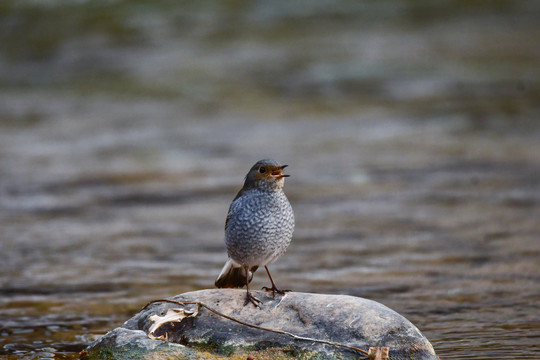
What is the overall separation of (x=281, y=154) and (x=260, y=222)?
8.43 meters

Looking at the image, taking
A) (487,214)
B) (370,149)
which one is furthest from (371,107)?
(487,214)

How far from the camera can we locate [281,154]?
46.1 ft

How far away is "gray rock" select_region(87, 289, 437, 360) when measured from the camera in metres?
5.09

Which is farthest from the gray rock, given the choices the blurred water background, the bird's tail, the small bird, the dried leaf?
the blurred water background

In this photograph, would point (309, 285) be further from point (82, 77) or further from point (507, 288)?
point (82, 77)

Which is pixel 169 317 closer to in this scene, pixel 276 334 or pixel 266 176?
pixel 276 334

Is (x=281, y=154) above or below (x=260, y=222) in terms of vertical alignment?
above

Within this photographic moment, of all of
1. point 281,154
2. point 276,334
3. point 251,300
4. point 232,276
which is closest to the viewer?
point 276,334

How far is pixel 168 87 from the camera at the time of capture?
1878 cm

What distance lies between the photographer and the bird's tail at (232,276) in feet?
20.2

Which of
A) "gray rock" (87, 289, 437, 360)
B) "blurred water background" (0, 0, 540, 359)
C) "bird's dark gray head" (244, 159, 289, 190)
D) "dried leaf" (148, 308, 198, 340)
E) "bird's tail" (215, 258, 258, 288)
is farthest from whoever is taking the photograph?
"blurred water background" (0, 0, 540, 359)

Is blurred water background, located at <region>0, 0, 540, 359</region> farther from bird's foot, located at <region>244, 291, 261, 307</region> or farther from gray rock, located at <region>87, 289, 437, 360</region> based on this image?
bird's foot, located at <region>244, 291, 261, 307</region>

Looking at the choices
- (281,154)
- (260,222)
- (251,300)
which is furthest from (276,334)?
(281,154)

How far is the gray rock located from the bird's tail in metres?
0.59
